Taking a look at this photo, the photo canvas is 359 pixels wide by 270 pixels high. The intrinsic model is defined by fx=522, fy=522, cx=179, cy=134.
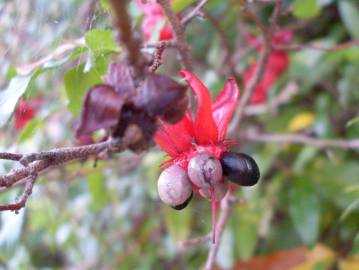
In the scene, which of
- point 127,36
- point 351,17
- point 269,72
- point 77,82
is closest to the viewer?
point 127,36

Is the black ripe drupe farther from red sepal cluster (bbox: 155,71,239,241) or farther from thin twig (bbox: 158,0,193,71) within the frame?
thin twig (bbox: 158,0,193,71)

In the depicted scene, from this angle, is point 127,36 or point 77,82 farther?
point 77,82

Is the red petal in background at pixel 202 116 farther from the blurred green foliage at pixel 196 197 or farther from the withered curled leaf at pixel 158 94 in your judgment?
the blurred green foliage at pixel 196 197

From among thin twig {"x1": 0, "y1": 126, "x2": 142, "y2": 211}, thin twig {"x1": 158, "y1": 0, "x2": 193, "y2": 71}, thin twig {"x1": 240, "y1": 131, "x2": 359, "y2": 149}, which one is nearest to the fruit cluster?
thin twig {"x1": 0, "y1": 126, "x2": 142, "y2": 211}

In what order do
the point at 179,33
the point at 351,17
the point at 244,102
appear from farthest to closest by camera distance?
the point at 351,17 → the point at 244,102 → the point at 179,33

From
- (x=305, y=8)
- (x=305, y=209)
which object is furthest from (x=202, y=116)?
(x=305, y=209)

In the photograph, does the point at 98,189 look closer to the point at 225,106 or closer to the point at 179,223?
the point at 179,223
